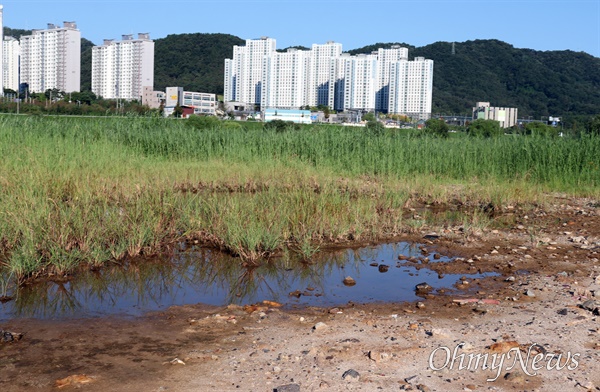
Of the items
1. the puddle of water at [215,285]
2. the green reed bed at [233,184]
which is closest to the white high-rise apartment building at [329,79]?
the green reed bed at [233,184]

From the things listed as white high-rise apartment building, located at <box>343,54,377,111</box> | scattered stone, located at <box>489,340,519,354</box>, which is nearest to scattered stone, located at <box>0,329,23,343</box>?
scattered stone, located at <box>489,340,519,354</box>

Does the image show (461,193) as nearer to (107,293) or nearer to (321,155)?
(321,155)

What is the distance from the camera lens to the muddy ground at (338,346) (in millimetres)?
3615

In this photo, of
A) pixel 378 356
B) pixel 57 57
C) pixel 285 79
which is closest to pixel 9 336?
pixel 378 356

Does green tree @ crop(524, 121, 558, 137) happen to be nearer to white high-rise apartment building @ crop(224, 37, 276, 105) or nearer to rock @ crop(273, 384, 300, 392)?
rock @ crop(273, 384, 300, 392)

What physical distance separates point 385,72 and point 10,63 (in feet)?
244

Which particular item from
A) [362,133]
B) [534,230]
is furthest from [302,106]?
[534,230]

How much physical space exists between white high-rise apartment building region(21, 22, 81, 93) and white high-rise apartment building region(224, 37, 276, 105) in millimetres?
32141

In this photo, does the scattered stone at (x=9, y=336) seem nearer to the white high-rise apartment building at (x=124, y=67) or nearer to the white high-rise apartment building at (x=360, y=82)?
the white high-rise apartment building at (x=124, y=67)

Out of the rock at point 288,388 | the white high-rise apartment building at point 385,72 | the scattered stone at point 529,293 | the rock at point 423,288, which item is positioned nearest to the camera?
the rock at point 288,388

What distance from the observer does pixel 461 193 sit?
11531mm

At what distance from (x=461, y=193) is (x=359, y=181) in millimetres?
2008

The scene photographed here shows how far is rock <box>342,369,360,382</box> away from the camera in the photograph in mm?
3596

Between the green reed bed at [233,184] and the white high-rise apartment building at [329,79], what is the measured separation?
4442 inches
